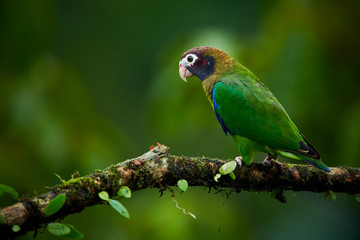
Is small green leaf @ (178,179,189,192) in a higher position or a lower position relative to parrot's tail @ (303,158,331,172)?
higher

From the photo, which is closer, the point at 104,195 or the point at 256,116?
the point at 104,195

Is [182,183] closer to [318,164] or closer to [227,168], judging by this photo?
[227,168]

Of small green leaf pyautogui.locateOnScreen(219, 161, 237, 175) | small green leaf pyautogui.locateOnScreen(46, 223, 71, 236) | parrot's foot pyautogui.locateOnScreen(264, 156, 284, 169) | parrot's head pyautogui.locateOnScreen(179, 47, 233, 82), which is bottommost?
parrot's foot pyautogui.locateOnScreen(264, 156, 284, 169)

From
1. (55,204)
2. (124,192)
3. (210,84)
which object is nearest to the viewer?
(55,204)

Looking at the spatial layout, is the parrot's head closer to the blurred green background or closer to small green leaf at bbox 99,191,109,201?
the blurred green background

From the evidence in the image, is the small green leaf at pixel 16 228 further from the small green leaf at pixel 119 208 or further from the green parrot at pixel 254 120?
the green parrot at pixel 254 120

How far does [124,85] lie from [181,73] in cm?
697

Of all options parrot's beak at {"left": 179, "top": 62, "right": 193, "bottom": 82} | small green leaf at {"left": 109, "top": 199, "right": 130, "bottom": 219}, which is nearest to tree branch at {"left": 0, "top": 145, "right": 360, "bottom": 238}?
small green leaf at {"left": 109, "top": 199, "right": 130, "bottom": 219}

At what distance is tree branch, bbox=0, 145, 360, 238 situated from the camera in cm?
238

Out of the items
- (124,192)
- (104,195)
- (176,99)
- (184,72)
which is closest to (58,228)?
(104,195)

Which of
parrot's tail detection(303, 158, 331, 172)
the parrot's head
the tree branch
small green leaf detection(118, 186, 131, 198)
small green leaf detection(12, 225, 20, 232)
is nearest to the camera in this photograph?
small green leaf detection(12, 225, 20, 232)

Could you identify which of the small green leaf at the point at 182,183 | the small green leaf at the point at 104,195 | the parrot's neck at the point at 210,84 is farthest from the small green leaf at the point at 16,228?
the parrot's neck at the point at 210,84

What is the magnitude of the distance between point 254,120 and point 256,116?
0.05m

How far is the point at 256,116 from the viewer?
4.30m
